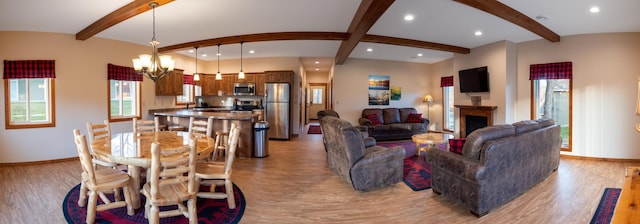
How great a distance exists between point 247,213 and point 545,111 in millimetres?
6254

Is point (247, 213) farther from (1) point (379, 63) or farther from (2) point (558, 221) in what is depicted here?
(1) point (379, 63)

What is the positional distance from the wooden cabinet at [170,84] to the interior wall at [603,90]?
8408 millimetres

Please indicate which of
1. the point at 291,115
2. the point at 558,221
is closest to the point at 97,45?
the point at 291,115

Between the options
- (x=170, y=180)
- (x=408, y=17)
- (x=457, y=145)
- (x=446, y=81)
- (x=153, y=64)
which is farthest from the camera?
(x=446, y=81)

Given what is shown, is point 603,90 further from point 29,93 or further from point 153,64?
point 29,93

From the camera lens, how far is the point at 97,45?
17.2 feet

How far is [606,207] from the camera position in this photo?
2936mm

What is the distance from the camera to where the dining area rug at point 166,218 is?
2.57m

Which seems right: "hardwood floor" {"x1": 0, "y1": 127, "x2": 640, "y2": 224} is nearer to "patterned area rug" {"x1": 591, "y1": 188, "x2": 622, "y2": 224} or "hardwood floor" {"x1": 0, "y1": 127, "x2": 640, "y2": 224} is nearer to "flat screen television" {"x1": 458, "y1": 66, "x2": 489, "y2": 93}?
"patterned area rug" {"x1": 591, "y1": 188, "x2": 622, "y2": 224}

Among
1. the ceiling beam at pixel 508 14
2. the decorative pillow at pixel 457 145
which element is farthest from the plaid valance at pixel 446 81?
the decorative pillow at pixel 457 145

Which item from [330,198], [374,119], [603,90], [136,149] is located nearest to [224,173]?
[136,149]

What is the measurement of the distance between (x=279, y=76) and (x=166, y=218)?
5393 mm

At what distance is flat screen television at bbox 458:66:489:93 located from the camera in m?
6.13

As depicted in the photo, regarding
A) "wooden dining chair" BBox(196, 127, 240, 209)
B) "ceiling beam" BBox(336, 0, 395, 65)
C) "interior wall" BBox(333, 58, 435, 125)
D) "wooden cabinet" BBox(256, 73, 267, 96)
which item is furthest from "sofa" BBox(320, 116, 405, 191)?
"wooden cabinet" BBox(256, 73, 267, 96)
